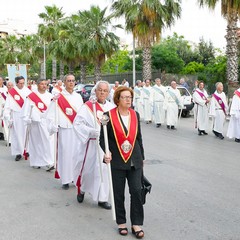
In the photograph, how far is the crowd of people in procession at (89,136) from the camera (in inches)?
183

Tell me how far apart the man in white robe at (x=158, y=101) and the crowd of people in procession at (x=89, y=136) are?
11.5 feet

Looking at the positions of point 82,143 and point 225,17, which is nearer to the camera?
point 82,143

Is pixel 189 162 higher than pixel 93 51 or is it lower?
lower

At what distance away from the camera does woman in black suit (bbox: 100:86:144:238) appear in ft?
15.1

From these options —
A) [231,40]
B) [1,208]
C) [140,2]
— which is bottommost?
[1,208]

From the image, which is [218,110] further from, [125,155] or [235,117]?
[125,155]

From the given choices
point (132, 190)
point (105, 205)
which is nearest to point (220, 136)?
point (105, 205)

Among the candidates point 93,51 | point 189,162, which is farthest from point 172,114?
point 93,51

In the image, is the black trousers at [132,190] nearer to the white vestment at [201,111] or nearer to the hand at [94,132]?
the hand at [94,132]

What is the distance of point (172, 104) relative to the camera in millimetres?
16172

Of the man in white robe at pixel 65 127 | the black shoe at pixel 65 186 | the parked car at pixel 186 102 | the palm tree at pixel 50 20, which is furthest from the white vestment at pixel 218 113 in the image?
the palm tree at pixel 50 20

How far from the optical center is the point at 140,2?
2527cm

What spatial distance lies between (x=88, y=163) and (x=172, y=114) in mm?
10234

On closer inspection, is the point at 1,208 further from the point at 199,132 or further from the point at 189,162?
the point at 199,132
